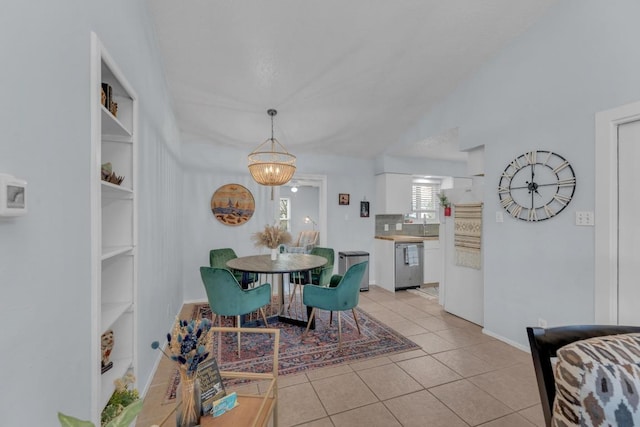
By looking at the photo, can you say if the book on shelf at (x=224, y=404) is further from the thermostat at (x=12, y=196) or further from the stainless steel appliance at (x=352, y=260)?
the stainless steel appliance at (x=352, y=260)

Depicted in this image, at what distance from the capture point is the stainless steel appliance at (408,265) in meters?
5.01

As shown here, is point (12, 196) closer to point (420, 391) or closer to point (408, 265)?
point (420, 391)

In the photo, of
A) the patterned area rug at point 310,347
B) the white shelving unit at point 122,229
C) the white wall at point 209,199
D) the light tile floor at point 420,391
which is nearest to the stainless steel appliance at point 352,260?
the white wall at point 209,199

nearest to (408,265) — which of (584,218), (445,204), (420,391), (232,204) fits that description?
(445,204)

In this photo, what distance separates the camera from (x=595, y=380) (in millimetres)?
815

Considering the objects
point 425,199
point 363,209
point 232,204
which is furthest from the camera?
point 425,199

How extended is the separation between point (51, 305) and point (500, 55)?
159 inches

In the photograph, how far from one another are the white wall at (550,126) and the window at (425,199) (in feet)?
8.82

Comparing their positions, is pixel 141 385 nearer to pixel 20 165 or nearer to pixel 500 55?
pixel 20 165

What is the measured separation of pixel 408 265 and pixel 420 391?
298cm

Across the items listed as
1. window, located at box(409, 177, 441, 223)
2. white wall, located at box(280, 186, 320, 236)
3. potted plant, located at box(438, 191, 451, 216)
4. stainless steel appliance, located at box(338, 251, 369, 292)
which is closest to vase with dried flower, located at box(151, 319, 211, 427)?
potted plant, located at box(438, 191, 451, 216)

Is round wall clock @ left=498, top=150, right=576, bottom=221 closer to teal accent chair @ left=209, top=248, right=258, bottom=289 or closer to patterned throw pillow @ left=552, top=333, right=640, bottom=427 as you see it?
patterned throw pillow @ left=552, top=333, right=640, bottom=427

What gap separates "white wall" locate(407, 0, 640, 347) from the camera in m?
2.27

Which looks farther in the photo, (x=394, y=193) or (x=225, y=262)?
(x=394, y=193)
